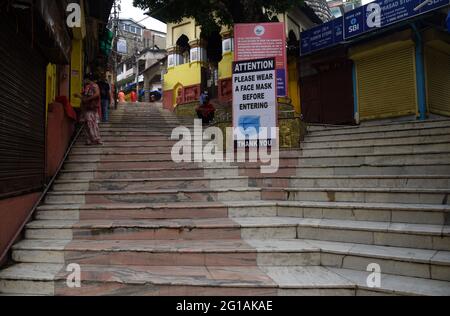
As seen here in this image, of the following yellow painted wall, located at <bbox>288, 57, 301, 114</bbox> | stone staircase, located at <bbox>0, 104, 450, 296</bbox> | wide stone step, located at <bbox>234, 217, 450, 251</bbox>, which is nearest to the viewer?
stone staircase, located at <bbox>0, 104, 450, 296</bbox>

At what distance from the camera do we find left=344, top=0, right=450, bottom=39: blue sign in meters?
9.97

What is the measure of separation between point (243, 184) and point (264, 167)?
58 centimetres

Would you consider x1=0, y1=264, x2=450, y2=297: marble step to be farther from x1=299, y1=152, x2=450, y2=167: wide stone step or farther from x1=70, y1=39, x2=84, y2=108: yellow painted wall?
x1=70, y1=39, x2=84, y2=108: yellow painted wall

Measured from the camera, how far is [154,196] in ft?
18.1

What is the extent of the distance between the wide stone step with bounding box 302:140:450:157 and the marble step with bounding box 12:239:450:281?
2.52 m

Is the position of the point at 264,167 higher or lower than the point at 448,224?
higher

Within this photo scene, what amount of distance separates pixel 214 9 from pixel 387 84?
6088 mm

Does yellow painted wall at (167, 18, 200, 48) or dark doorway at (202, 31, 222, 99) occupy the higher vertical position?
yellow painted wall at (167, 18, 200, 48)

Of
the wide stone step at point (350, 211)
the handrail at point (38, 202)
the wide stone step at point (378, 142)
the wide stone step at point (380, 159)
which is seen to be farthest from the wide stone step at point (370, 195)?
the handrail at point (38, 202)

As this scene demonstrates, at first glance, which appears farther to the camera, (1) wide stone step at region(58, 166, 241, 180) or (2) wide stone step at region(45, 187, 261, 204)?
(1) wide stone step at region(58, 166, 241, 180)

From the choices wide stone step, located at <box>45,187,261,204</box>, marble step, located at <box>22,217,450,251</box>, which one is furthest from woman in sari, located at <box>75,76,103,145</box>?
marble step, located at <box>22,217,450,251</box>

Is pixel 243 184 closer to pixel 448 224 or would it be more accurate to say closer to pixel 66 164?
pixel 448 224
